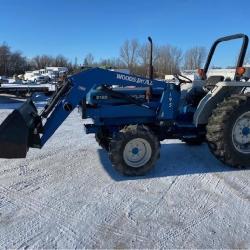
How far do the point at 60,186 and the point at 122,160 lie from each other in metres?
0.99

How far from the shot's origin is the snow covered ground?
3.79m

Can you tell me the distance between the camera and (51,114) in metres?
5.74

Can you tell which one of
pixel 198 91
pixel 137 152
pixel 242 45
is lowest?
pixel 137 152

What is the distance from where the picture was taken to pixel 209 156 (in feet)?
22.7

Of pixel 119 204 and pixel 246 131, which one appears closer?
pixel 119 204

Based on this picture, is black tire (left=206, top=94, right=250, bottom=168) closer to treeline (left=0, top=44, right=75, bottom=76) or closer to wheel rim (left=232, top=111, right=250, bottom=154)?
wheel rim (left=232, top=111, right=250, bottom=154)

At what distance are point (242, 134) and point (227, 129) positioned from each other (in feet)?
1.48

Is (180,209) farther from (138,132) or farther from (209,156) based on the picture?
(209,156)

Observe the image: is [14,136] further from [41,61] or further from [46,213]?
[41,61]

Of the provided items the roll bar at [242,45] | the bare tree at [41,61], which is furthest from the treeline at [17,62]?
the roll bar at [242,45]

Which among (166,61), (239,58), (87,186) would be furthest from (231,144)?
(166,61)

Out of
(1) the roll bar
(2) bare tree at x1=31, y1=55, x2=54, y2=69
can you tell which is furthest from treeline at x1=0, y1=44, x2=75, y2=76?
(1) the roll bar

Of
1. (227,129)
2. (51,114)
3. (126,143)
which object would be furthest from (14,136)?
(227,129)

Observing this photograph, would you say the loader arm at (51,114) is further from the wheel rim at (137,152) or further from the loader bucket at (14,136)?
the wheel rim at (137,152)
